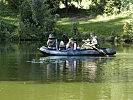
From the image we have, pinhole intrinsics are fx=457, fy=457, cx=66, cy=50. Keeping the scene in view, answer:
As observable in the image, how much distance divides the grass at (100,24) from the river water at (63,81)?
31.2 metres

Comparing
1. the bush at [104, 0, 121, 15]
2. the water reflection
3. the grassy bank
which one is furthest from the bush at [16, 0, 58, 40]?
the water reflection

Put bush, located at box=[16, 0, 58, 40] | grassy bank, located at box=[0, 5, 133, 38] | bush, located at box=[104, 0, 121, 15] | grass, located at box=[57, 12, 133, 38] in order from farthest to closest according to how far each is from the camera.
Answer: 1. bush, located at box=[104, 0, 121, 15]
2. grass, located at box=[57, 12, 133, 38]
3. grassy bank, located at box=[0, 5, 133, 38]
4. bush, located at box=[16, 0, 58, 40]

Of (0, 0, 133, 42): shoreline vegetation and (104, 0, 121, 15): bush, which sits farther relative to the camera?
(104, 0, 121, 15): bush

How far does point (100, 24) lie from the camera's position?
6688 centimetres

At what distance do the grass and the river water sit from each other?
31.2m

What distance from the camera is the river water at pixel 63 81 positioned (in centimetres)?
1856

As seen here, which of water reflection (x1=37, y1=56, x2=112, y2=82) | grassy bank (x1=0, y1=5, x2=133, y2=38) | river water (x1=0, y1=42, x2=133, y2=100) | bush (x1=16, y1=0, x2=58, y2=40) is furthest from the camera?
grassy bank (x1=0, y1=5, x2=133, y2=38)

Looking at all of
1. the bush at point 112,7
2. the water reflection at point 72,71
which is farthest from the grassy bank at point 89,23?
the water reflection at point 72,71

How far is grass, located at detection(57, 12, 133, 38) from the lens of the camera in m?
64.2

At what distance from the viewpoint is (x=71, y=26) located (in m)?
65.2

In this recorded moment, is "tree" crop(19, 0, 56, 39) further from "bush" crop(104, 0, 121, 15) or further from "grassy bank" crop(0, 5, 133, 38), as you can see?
"bush" crop(104, 0, 121, 15)

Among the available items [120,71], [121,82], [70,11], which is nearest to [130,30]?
[70,11]

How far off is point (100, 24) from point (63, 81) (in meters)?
45.0

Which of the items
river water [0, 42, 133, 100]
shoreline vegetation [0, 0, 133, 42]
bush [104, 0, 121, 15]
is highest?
bush [104, 0, 121, 15]
